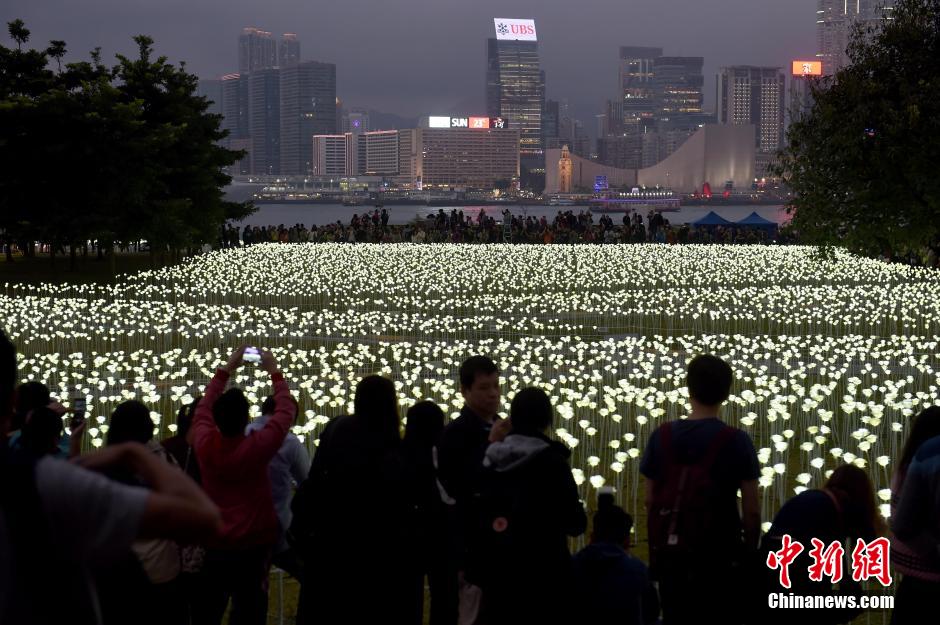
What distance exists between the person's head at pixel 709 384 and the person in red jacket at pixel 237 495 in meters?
2.07

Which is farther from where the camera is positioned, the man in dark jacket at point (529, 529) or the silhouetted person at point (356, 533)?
the silhouetted person at point (356, 533)

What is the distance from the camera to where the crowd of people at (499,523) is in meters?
5.27

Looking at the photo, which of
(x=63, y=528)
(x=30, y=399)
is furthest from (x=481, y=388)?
(x=63, y=528)

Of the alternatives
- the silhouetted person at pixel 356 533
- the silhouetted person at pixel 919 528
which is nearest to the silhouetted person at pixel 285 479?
the silhouetted person at pixel 356 533

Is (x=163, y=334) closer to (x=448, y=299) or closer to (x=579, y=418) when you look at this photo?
(x=448, y=299)

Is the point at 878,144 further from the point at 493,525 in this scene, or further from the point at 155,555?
the point at 155,555

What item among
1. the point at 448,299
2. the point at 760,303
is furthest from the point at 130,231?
the point at 760,303

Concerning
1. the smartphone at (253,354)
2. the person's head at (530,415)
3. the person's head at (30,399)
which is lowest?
the person's head at (30,399)

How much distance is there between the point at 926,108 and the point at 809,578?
913 inches

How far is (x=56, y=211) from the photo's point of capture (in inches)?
1369

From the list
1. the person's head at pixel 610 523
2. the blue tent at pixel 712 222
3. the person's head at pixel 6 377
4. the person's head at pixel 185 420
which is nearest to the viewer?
the person's head at pixel 6 377

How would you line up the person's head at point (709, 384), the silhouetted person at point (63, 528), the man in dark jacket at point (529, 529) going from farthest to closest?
the person's head at point (709, 384) < the man in dark jacket at point (529, 529) < the silhouetted person at point (63, 528)

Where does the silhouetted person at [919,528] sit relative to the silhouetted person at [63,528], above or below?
below

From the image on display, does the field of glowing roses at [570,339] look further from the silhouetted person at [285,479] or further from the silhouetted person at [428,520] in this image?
the silhouetted person at [285,479]
